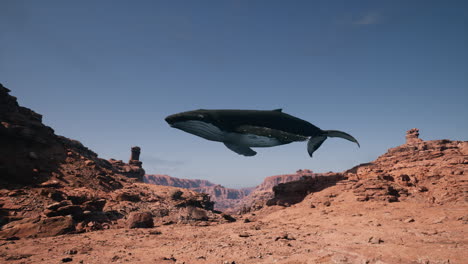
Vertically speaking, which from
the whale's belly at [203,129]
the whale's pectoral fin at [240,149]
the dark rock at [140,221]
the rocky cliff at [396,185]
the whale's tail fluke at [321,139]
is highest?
the whale's tail fluke at [321,139]

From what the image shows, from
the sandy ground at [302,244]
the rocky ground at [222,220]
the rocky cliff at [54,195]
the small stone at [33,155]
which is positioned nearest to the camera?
the sandy ground at [302,244]

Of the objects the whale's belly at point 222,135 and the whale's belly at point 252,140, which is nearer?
the whale's belly at point 222,135

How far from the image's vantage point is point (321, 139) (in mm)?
10539

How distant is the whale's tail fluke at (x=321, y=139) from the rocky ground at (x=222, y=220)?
3.24 metres

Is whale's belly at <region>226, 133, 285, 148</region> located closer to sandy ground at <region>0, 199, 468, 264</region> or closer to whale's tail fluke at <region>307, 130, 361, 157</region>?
sandy ground at <region>0, 199, 468, 264</region>

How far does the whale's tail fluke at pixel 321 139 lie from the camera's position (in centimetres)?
1028

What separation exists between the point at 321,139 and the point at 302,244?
565 centimetres

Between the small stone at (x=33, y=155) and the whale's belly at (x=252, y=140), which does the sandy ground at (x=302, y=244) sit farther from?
the small stone at (x=33, y=155)

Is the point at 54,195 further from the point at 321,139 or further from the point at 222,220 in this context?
the point at 321,139

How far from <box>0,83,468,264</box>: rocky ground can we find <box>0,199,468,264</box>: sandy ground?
3cm

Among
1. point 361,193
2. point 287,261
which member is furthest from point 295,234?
point 361,193

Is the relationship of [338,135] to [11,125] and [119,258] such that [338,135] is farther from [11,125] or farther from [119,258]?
[11,125]

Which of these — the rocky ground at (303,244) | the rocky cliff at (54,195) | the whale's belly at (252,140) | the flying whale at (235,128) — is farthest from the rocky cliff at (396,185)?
the whale's belly at (252,140)

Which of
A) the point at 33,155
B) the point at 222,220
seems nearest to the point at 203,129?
the point at 222,220
